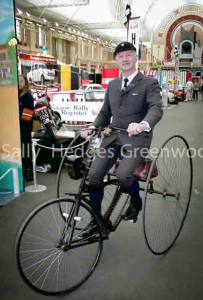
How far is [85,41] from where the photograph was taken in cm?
3450

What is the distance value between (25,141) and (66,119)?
2431 millimetres

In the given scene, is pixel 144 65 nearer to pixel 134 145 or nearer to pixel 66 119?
pixel 66 119

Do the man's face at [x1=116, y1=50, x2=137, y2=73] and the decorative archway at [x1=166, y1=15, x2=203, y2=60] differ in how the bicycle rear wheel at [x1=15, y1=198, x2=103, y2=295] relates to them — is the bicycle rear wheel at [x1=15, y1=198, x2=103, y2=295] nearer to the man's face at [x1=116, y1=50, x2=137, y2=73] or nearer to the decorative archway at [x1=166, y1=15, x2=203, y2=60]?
the man's face at [x1=116, y1=50, x2=137, y2=73]

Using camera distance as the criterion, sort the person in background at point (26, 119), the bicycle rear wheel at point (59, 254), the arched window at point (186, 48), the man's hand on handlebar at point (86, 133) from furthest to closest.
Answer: the arched window at point (186, 48)
the person in background at point (26, 119)
the man's hand on handlebar at point (86, 133)
the bicycle rear wheel at point (59, 254)

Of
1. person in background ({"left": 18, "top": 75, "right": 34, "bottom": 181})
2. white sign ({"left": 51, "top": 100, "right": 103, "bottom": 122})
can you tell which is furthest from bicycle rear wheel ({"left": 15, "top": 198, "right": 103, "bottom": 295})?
white sign ({"left": 51, "top": 100, "right": 103, "bottom": 122})

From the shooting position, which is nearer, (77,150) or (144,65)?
(77,150)

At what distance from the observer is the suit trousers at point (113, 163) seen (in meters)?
2.39

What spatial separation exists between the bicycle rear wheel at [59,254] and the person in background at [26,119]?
1.93m

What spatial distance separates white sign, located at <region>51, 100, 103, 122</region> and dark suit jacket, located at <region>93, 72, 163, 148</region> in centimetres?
414

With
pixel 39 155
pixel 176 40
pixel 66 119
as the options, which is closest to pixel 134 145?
pixel 39 155

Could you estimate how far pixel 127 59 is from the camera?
2467mm

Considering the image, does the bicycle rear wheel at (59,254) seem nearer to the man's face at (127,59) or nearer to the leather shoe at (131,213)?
the leather shoe at (131,213)

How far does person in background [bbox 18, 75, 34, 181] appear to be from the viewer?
4676 millimetres

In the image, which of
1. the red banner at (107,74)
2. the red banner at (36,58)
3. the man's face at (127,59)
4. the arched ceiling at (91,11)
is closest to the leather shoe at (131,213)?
the man's face at (127,59)
